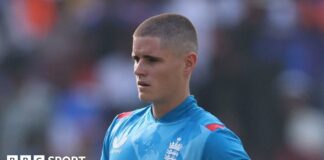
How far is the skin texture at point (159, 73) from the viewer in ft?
16.9

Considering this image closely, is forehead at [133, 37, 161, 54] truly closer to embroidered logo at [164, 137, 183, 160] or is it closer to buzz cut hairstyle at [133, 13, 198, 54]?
buzz cut hairstyle at [133, 13, 198, 54]

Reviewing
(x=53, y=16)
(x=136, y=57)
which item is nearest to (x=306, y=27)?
(x=53, y=16)

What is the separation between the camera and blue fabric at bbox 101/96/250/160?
16.2 feet

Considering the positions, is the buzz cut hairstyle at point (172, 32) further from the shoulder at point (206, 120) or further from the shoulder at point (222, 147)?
the shoulder at point (222, 147)

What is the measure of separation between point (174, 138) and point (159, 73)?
0.34 m

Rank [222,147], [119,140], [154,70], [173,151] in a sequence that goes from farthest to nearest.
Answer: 1. [119,140]
2. [154,70]
3. [173,151]
4. [222,147]

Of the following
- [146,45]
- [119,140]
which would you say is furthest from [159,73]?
[119,140]

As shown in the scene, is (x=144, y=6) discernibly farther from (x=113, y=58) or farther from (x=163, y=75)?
(x=163, y=75)

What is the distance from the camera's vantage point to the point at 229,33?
12484 mm

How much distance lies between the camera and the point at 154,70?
5160mm

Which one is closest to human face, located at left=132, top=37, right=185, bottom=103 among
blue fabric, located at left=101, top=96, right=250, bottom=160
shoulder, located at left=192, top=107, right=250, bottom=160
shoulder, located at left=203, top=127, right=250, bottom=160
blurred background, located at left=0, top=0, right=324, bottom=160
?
blue fabric, located at left=101, top=96, right=250, bottom=160

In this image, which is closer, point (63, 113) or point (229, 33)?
point (63, 113)

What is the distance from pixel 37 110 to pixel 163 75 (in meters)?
6.48

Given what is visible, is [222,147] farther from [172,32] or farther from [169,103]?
[172,32]
